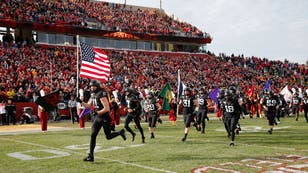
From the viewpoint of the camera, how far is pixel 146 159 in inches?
370

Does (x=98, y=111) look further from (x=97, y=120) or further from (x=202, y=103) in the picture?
(x=202, y=103)

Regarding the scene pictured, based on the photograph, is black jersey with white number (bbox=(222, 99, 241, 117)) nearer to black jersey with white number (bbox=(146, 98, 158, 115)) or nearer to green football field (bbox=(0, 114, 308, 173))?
green football field (bbox=(0, 114, 308, 173))

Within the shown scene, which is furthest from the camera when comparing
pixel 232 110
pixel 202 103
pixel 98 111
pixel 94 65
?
pixel 94 65

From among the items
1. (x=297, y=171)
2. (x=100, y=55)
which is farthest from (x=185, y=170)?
(x=100, y=55)

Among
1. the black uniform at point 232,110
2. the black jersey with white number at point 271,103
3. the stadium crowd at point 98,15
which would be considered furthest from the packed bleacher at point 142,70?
the black uniform at point 232,110

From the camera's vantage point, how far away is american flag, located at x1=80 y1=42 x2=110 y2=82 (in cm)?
1780

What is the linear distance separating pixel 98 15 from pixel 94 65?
1270 inches

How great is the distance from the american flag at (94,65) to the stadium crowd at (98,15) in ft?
77.9

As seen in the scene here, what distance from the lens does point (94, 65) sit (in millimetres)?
18203

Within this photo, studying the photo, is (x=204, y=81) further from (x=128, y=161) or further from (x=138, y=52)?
(x=128, y=161)

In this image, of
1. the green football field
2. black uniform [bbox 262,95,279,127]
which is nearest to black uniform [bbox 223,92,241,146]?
the green football field

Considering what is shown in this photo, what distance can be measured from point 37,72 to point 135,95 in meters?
18.5

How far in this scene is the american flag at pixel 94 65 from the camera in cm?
1780

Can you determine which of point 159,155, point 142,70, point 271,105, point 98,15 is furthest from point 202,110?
point 98,15
